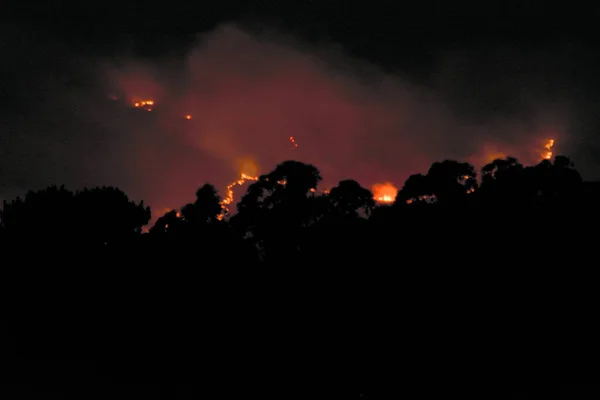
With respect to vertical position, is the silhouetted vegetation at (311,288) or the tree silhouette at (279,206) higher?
the tree silhouette at (279,206)

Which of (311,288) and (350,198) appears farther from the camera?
(350,198)

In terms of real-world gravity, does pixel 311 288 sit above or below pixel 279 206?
below

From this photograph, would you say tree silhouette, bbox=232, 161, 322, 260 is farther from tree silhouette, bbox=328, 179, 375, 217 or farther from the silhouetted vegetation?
the silhouetted vegetation

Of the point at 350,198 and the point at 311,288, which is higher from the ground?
the point at 350,198

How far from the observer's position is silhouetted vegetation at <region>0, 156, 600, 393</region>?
11.1 m

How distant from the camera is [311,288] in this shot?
13.5 metres

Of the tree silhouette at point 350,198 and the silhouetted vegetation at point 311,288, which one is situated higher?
the tree silhouette at point 350,198

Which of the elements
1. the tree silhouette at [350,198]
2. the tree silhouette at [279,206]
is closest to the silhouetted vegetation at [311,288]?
the tree silhouette at [279,206]

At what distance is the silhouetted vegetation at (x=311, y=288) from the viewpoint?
11.1m

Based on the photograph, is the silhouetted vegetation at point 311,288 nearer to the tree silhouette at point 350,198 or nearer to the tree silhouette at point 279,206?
the tree silhouette at point 279,206

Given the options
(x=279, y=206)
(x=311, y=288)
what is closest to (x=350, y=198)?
(x=279, y=206)

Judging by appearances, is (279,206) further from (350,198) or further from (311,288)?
(311,288)

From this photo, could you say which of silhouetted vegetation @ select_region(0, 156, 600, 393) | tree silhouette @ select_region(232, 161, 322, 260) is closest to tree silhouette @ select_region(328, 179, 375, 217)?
tree silhouette @ select_region(232, 161, 322, 260)

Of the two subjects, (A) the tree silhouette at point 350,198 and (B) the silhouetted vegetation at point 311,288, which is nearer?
(B) the silhouetted vegetation at point 311,288
